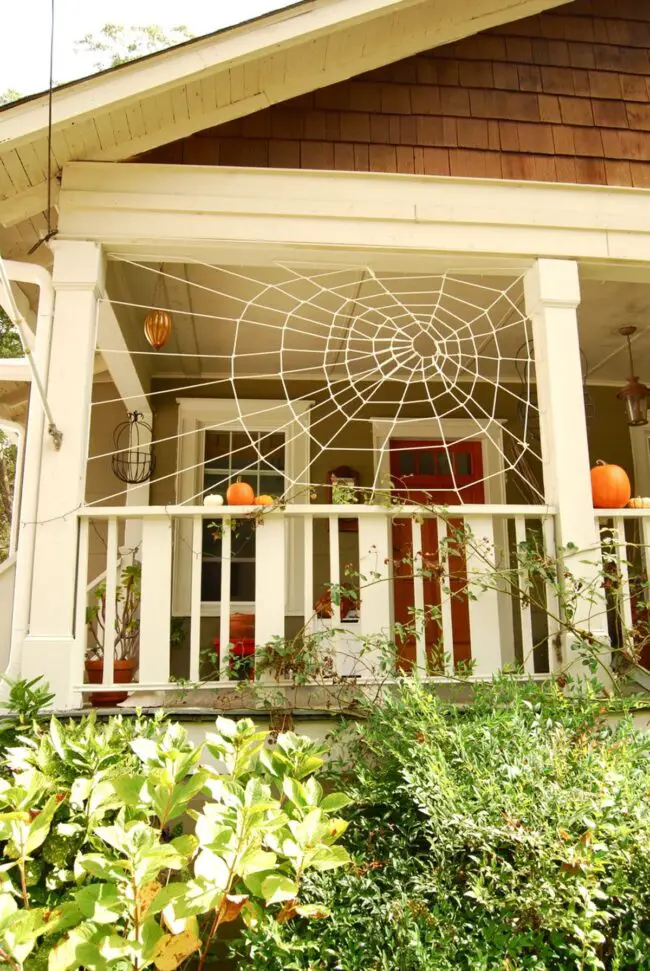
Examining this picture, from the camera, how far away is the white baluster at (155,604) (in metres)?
3.19

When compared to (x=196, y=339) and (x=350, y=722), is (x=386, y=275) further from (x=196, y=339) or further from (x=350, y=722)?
(x=350, y=722)

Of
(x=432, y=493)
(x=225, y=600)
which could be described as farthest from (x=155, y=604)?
(x=432, y=493)

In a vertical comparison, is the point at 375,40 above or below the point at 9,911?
above

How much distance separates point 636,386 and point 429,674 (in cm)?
355

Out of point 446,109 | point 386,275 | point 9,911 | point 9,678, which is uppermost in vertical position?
point 446,109

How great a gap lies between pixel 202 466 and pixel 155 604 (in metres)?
2.81

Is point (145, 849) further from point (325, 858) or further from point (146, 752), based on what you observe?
point (325, 858)

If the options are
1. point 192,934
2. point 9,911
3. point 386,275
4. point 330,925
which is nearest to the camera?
point 9,911

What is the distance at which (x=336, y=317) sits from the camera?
529 centimetres

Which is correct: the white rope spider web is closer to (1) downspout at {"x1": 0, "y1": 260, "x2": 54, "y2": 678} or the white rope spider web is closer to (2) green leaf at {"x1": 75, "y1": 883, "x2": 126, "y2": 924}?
(1) downspout at {"x1": 0, "y1": 260, "x2": 54, "y2": 678}

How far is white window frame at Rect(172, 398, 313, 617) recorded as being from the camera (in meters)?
5.71

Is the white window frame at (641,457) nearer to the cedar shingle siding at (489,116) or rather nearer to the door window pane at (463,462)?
the door window pane at (463,462)

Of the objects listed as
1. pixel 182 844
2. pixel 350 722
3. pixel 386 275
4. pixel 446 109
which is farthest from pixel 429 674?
pixel 446 109

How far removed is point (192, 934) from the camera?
1729 millimetres
